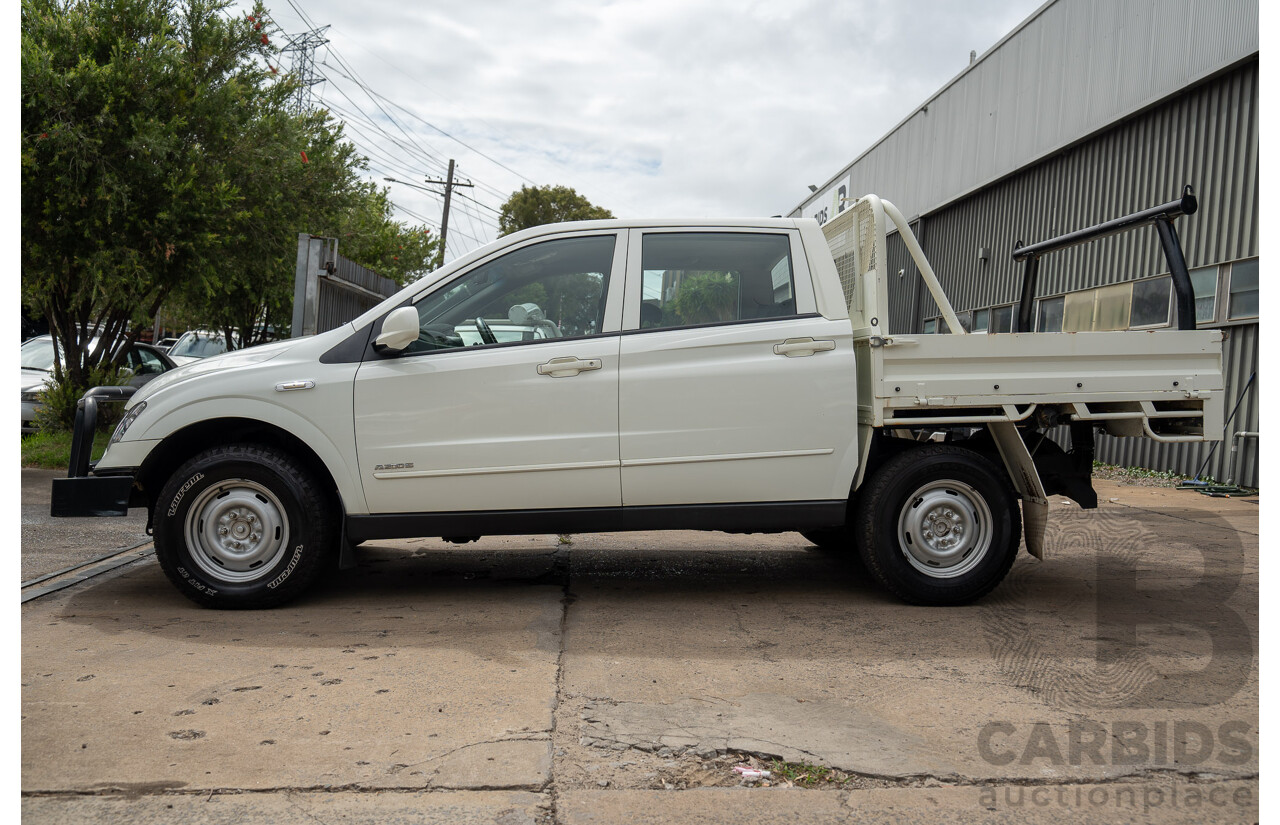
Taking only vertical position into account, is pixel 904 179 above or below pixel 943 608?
above

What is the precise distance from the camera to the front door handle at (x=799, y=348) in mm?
5141

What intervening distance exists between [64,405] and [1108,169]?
46.3 feet

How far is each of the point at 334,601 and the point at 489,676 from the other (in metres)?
1.76

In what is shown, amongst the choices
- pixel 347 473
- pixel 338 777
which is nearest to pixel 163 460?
pixel 347 473

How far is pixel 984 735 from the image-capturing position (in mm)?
3389

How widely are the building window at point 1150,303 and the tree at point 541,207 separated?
43.9 m

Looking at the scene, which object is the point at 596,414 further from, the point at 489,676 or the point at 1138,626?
the point at 1138,626

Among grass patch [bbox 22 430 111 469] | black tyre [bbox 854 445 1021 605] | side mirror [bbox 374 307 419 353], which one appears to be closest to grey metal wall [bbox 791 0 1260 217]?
black tyre [bbox 854 445 1021 605]

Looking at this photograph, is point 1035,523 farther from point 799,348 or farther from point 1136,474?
point 1136,474

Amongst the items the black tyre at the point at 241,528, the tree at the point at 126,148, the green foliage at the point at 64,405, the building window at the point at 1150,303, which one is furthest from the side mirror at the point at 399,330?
the building window at the point at 1150,303

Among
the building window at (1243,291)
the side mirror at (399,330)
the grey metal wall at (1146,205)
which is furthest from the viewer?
the grey metal wall at (1146,205)

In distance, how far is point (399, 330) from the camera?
4.94m

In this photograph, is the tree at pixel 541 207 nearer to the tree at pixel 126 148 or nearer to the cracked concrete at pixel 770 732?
the tree at pixel 126 148

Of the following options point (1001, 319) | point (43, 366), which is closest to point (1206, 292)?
point (1001, 319)
